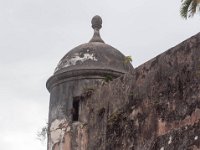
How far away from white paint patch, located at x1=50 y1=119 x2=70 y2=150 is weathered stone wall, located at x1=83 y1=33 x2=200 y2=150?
0.50 meters


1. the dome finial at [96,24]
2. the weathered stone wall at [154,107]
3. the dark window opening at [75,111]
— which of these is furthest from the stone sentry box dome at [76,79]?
the dome finial at [96,24]

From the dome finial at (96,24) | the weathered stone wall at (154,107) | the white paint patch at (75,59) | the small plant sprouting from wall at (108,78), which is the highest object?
the dome finial at (96,24)

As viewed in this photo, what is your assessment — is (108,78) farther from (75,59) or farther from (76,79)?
(75,59)

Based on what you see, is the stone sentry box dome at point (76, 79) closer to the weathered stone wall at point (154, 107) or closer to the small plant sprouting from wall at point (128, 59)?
the small plant sprouting from wall at point (128, 59)

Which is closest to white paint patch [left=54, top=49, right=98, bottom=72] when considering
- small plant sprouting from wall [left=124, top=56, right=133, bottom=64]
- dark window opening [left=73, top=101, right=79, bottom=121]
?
small plant sprouting from wall [left=124, top=56, right=133, bottom=64]

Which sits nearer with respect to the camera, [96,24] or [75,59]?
[75,59]

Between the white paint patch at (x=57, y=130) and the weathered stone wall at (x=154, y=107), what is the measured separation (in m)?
0.50

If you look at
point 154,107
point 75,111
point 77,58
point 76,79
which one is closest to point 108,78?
point 76,79

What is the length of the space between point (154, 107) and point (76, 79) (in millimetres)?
2142

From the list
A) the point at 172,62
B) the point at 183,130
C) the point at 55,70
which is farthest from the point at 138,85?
the point at 55,70

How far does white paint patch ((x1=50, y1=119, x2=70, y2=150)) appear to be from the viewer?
9492 mm

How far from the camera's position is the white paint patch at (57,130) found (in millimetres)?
9492

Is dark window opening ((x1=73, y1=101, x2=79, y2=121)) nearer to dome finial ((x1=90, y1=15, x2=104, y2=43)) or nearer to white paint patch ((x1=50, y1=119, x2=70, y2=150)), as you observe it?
white paint patch ((x1=50, y1=119, x2=70, y2=150))

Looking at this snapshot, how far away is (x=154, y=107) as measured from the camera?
7.84m
